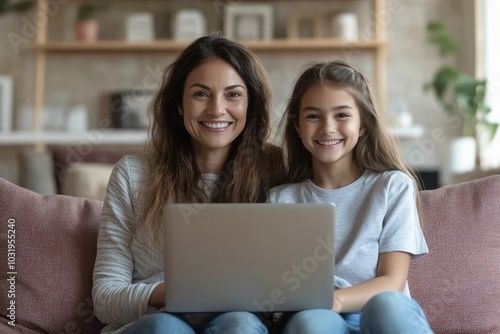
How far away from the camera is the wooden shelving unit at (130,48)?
179 inches

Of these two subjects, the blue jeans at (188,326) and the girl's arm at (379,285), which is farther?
the girl's arm at (379,285)

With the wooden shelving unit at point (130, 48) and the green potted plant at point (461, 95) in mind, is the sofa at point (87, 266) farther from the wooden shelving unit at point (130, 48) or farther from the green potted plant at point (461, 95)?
the wooden shelving unit at point (130, 48)

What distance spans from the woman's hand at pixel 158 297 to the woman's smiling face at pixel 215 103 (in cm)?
38

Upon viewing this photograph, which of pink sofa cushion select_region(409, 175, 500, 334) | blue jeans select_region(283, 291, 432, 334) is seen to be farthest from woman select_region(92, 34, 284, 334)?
pink sofa cushion select_region(409, 175, 500, 334)

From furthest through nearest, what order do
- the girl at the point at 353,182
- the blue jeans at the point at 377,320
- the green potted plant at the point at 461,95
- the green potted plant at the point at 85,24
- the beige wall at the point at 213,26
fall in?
the beige wall at the point at 213,26 < the green potted plant at the point at 85,24 < the green potted plant at the point at 461,95 < the girl at the point at 353,182 < the blue jeans at the point at 377,320

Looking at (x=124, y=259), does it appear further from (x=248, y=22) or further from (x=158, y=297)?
(x=248, y=22)

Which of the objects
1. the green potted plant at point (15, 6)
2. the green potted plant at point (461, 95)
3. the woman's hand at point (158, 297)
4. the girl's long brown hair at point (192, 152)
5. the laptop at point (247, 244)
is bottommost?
the woman's hand at point (158, 297)

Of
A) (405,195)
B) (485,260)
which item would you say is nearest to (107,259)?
(405,195)

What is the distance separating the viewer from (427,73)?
Answer: 4742 millimetres

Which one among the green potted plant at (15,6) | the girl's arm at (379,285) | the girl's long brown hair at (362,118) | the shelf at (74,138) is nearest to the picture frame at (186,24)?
the shelf at (74,138)

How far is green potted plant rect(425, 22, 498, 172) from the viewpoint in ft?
13.1

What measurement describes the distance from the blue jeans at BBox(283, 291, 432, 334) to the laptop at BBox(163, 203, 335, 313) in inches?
2.9

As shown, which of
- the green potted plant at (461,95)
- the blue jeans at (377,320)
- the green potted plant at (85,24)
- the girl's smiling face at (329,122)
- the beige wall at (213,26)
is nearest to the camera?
the blue jeans at (377,320)

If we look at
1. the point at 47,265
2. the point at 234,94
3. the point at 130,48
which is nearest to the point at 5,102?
the point at 130,48
